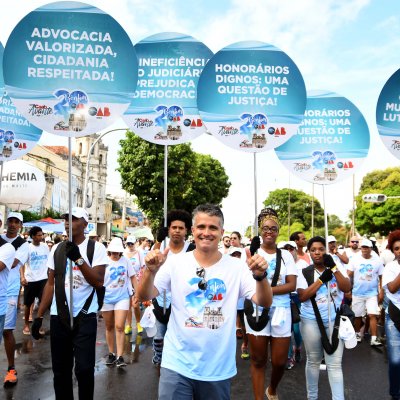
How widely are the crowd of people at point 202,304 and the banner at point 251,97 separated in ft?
3.05

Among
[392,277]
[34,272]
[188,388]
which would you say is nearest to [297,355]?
[392,277]

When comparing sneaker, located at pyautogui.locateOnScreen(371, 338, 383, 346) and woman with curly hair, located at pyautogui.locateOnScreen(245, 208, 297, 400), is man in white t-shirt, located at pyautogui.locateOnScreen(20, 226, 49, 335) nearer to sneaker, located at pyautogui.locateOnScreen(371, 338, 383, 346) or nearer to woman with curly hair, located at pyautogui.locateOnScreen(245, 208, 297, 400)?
woman with curly hair, located at pyautogui.locateOnScreen(245, 208, 297, 400)

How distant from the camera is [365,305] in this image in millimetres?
8562

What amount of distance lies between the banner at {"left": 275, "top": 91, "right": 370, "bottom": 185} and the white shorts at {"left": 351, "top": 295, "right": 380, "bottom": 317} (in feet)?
11.1

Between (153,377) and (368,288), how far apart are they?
14.6ft

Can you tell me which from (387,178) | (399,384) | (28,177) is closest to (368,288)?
(399,384)

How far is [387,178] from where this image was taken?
1934 inches

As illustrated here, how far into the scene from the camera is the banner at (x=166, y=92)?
5629 millimetres

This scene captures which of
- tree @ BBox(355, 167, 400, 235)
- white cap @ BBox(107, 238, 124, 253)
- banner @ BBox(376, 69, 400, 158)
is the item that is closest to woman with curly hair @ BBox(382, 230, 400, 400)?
banner @ BBox(376, 69, 400, 158)

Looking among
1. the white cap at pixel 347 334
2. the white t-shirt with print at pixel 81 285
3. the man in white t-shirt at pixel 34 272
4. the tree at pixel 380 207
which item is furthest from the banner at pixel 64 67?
the tree at pixel 380 207

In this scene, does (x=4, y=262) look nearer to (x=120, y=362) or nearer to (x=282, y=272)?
(x=120, y=362)

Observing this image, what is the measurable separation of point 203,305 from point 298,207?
79049 mm

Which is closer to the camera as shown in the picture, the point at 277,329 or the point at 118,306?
the point at 277,329

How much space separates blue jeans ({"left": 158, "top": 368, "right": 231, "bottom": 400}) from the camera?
2.91 metres
